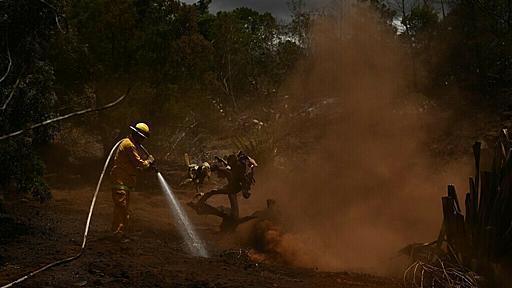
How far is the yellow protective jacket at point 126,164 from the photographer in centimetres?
795

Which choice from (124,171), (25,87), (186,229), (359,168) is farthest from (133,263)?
(359,168)

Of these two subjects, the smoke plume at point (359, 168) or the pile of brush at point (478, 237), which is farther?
the smoke plume at point (359, 168)

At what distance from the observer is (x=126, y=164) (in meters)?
8.09

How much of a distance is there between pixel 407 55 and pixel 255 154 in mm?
8849

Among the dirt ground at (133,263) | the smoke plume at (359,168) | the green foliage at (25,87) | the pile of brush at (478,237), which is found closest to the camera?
the pile of brush at (478,237)

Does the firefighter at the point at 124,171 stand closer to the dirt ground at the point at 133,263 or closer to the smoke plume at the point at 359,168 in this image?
the dirt ground at the point at 133,263

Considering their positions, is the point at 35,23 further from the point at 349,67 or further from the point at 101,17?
the point at 349,67

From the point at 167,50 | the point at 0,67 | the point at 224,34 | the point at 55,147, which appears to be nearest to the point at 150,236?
the point at 0,67

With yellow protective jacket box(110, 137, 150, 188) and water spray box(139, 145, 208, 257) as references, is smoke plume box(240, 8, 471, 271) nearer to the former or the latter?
water spray box(139, 145, 208, 257)

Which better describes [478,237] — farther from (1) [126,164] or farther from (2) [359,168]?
(2) [359,168]

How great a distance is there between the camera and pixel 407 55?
20.8 metres

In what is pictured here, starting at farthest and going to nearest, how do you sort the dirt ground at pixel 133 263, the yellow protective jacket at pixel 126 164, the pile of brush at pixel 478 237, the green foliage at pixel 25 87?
the yellow protective jacket at pixel 126 164 < the green foliage at pixel 25 87 < the dirt ground at pixel 133 263 < the pile of brush at pixel 478 237

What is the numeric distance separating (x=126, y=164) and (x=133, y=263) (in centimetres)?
189

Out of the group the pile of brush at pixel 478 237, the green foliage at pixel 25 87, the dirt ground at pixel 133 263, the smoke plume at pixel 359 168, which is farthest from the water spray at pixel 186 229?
the pile of brush at pixel 478 237
